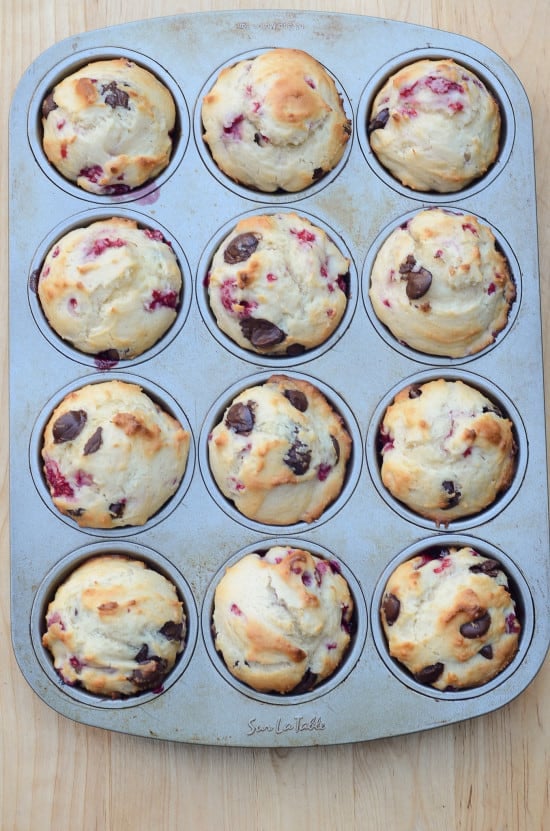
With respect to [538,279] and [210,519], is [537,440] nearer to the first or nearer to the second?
[538,279]

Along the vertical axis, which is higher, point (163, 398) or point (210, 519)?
point (163, 398)

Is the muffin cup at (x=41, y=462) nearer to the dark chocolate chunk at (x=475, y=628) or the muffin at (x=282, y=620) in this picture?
the muffin at (x=282, y=620)

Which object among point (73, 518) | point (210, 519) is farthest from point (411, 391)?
point (73, 518)

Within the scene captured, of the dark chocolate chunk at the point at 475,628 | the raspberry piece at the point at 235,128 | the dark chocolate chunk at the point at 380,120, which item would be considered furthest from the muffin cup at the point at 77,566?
the dark chocolate chunk at the point at 380,120

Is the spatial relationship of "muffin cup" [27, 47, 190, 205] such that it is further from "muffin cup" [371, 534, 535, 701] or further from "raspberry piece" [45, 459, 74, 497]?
"muffin cup" [371, 534, 535, 701]

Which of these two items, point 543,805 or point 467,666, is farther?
point 543,805
